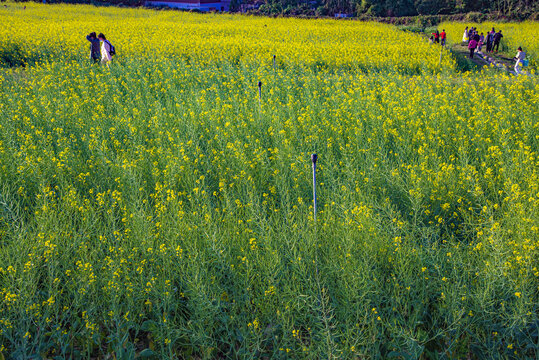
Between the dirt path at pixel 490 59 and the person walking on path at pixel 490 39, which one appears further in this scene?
the person walking on path at pixel 490 39

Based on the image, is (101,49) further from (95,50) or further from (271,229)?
(271,229)

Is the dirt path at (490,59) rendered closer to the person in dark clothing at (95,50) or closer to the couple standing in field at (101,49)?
the couple standing in field at (101,49)

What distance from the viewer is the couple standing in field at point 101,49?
12234 millimetres

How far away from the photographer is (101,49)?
12.7 meters

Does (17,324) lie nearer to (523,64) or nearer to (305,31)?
(523,64)

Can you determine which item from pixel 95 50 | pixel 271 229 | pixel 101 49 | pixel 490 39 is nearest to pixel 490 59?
pixel 490 39

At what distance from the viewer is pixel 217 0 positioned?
56812 mm

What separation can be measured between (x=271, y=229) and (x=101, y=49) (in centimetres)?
1106

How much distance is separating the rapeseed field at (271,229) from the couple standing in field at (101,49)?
3.71 meters

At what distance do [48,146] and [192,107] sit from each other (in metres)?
2.72

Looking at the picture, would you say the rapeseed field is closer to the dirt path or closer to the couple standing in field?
the couple standing in field

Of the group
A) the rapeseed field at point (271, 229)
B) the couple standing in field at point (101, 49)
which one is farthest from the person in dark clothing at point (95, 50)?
the rapeseed field at point (271, 229)

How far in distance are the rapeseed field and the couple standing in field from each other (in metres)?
3.71

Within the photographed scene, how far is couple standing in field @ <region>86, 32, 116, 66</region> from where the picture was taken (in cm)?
1223
